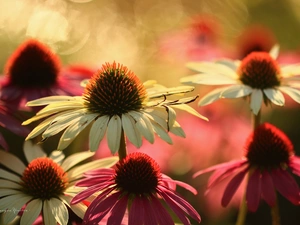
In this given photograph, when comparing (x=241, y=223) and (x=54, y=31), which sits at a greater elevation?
(x=54, y=31)

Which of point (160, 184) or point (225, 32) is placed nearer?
point (160, 184)

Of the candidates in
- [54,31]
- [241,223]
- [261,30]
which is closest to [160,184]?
[241,223]

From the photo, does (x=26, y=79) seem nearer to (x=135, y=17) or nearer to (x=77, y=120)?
(x=77, y=120)

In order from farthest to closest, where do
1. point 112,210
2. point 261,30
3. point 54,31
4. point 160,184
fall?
1. point 54,31
2. point 261,30
3. point 160,184
4. point 112,210

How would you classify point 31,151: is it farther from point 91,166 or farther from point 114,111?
point 114,111

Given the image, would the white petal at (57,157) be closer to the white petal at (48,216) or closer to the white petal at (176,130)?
the white petal at (48,216)

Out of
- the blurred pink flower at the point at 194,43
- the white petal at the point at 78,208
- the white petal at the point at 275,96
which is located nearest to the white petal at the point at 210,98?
the white petal at the point at 275,96

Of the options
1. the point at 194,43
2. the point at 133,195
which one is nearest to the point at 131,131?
the point at 133,195
